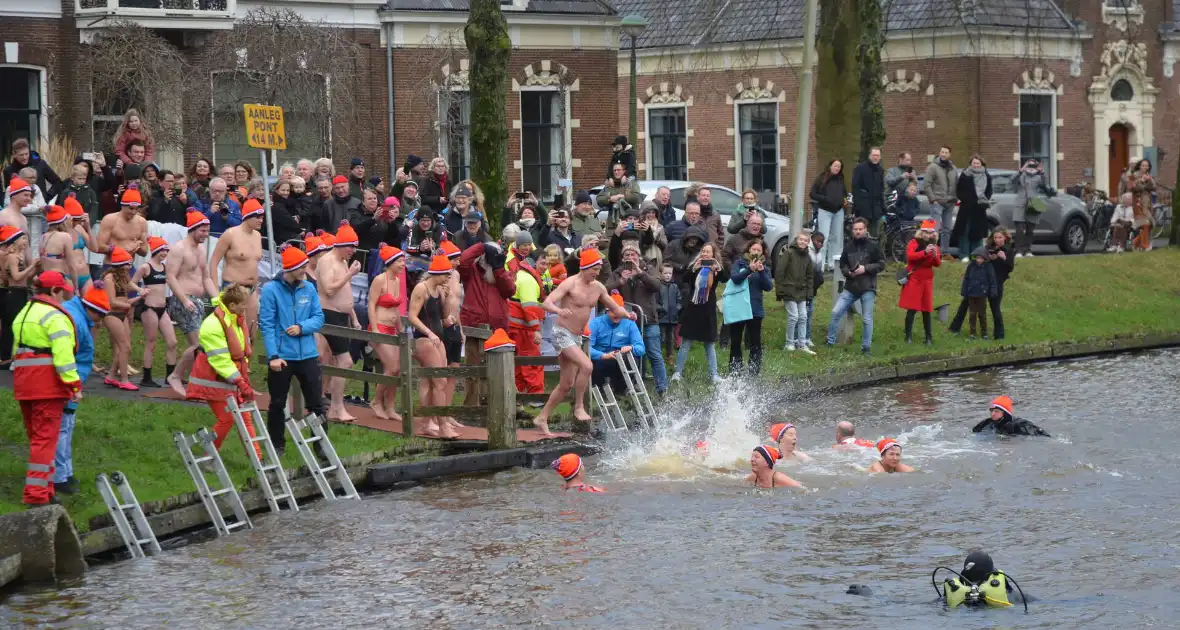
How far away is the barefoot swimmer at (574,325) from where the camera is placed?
18469mm

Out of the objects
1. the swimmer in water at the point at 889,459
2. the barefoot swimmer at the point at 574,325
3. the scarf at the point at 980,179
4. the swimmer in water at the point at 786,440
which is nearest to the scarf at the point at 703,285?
the barefoot swimmer at the point at 574,325

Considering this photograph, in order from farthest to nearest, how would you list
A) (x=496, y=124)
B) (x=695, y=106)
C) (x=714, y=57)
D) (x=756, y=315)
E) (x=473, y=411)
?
(x=695, y=106) < (x=714, y=57) < (x=496, y=124) < (x=756, y=315) < (x=473, y=411)

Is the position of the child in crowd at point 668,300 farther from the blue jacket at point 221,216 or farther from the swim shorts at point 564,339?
the blue jacket at point 221,216

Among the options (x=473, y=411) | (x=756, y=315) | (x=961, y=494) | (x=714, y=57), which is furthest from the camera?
(x=714, y=57)

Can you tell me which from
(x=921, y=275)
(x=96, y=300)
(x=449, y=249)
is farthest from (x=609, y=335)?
(x=921, y=275)

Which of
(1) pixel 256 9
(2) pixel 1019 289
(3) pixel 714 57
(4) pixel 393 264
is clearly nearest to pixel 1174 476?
(4) pixel 393 264

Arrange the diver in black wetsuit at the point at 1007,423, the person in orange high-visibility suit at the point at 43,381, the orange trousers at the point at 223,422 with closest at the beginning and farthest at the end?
1. the person in orange high-visibility suit at the point at 43,381
2. the orange trousers at the point at 223,422
3. the diver in black wetsuit at the point at 1007,423

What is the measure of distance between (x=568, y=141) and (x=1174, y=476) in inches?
875

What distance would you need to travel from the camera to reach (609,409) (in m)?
19.4

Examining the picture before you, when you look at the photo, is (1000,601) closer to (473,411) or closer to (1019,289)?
(473,411)

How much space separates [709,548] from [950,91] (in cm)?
3261

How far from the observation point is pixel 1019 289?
29.3 m

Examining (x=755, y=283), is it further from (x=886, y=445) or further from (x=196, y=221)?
(x=196, y=221)

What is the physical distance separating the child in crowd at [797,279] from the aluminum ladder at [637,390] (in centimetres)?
410
